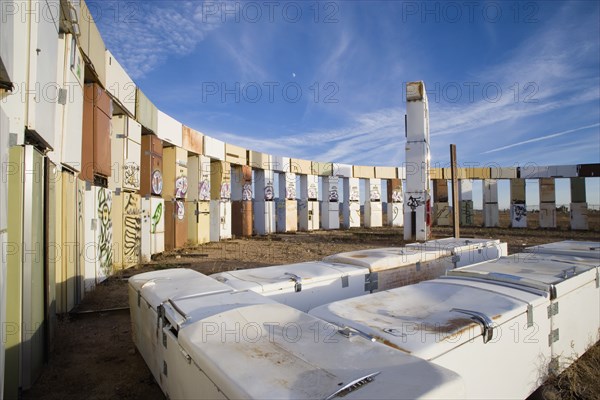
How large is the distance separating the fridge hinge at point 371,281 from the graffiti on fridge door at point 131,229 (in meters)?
7.05

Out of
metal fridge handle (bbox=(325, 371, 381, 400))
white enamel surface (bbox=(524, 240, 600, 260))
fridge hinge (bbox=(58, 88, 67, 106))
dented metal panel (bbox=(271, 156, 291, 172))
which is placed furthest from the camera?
dented metal panel (bbox=(271, 156, 291, 172))

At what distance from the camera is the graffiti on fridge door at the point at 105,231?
686 centimetres

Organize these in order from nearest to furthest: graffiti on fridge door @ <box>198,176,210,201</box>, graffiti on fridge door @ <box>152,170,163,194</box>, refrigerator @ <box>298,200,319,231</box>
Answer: graffiti on fridge door @ <box>152,170,163,194</box>, graffiti on fridge door @ <box>198,176,210,201</box>, refrigerator @ <box>298,200,319,231</box>

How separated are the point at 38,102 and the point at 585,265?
5.69 metres

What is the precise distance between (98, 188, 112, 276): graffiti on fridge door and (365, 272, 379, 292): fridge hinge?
5.67 meters

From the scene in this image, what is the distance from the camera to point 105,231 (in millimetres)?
7156

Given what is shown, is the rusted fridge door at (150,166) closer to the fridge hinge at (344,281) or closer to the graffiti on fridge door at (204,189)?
the graffiti on fridge door at (204,189)

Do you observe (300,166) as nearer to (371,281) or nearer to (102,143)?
(102,143)

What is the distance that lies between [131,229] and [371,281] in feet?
24.2

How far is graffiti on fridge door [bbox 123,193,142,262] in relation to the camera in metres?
8.60

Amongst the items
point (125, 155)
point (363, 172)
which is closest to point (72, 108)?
point (125, 155)

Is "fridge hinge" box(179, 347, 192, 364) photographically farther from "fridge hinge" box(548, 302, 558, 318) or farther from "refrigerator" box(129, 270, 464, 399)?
"fridge hinge" box(548, 302, 558, 318)

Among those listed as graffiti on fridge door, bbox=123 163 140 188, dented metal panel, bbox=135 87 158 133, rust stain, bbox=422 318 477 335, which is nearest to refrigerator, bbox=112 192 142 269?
graffiti on fridge door, bbox=123 163 140 188

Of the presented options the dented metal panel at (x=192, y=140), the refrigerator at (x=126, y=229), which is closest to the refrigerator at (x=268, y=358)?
the refrigerator at (x=126, y=229)
